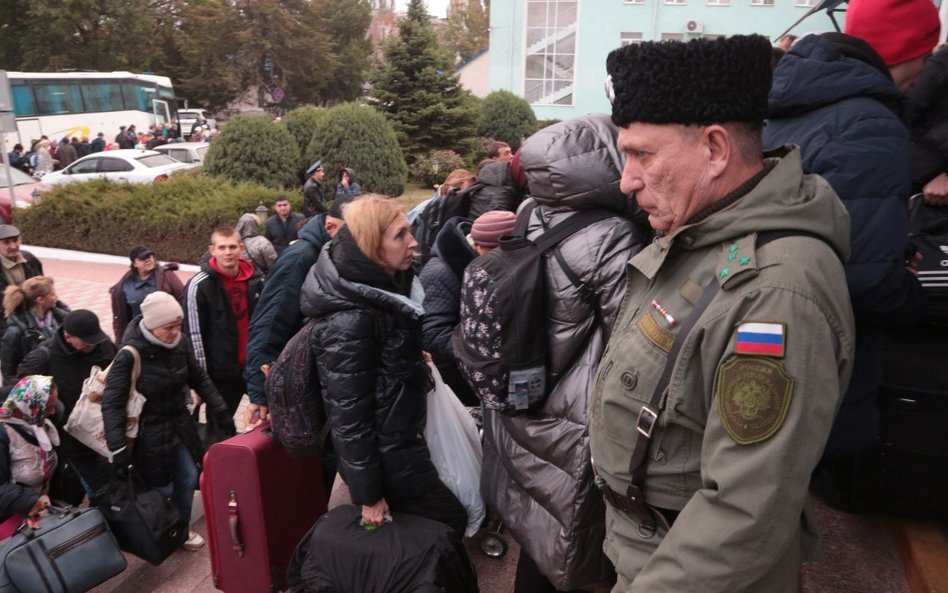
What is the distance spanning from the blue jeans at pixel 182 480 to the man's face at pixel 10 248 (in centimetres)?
338

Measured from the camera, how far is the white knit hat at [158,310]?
12.4 ft

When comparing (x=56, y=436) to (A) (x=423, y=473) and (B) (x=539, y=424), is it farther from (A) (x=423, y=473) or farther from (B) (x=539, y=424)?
(B) (x=539, y=424)

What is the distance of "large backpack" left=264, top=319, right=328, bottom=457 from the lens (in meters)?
2.81

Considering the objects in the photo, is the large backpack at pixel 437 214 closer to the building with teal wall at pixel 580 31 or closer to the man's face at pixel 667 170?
the man's face at pixel 667 170

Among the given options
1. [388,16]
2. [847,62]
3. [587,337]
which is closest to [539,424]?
[587,337]

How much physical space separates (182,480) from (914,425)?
12.7 ft

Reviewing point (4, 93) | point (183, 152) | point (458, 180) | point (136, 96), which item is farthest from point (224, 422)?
point (136, 96)

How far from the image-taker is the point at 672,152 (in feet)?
4.43

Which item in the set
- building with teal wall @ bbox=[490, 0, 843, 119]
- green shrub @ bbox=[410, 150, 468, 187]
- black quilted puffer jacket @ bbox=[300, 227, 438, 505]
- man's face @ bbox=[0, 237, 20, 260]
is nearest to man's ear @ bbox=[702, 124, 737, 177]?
black quilted puffer jacket @ bbox=[300, 227, 438, 505]

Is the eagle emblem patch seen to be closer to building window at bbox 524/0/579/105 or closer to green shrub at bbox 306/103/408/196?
green shrub at bbox 306/103/408/196

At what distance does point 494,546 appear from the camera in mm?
3420

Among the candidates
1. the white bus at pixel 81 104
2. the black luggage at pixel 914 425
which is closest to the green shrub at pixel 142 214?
the black luggage at pixel 914 425

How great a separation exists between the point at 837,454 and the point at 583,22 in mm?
29163

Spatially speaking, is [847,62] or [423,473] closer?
[847,62]
